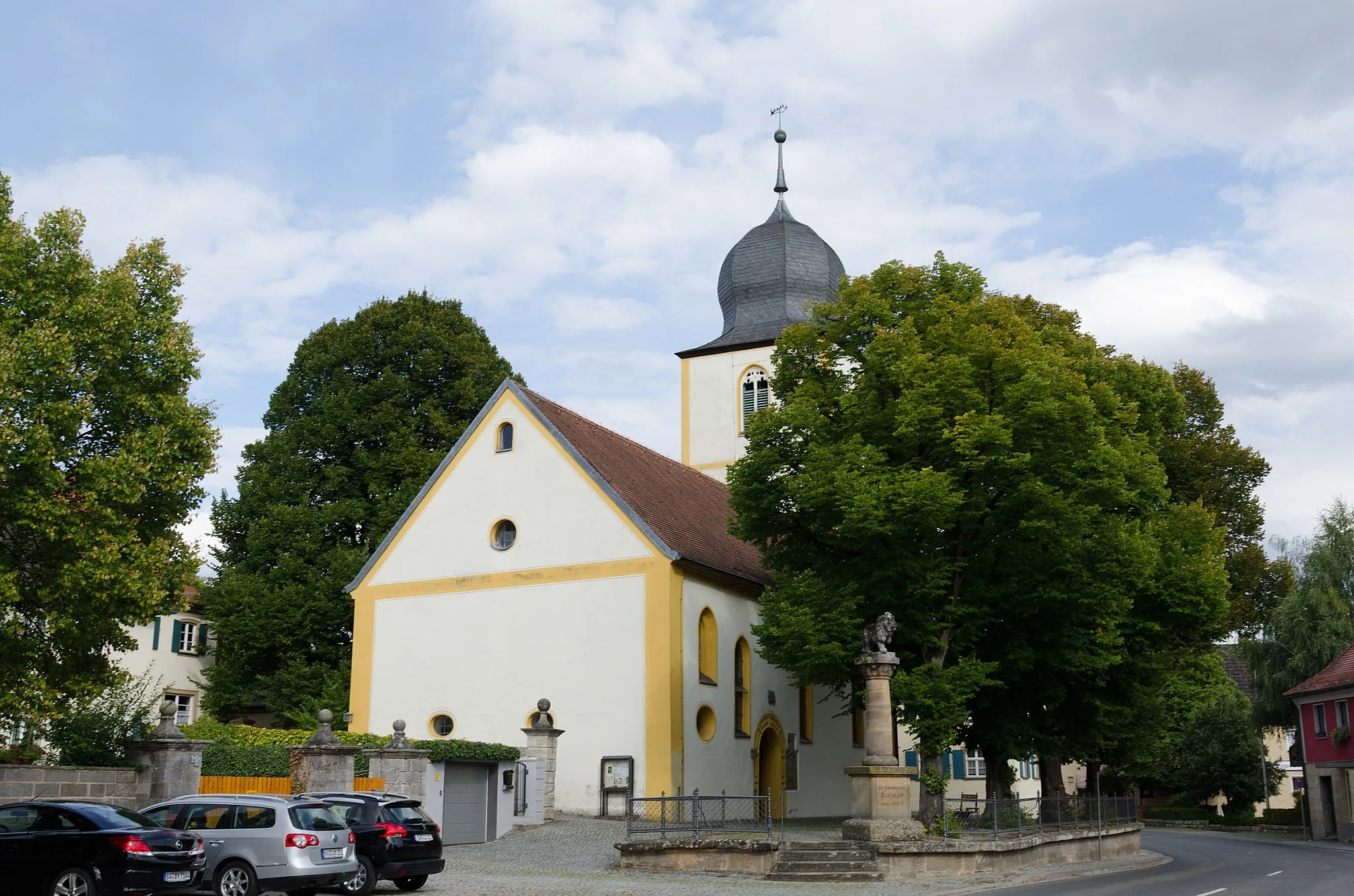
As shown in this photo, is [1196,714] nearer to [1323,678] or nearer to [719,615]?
[1323,678]

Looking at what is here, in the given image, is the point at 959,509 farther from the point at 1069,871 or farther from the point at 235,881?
the point at 235,881

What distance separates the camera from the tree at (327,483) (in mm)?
36875

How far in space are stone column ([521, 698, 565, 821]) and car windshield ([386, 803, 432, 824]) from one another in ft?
29.8

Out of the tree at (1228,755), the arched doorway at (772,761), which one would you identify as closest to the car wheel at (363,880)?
the arched doorway at (772,761)

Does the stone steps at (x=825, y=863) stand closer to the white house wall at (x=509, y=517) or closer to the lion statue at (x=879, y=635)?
the lion statue at (x=879, y=635)

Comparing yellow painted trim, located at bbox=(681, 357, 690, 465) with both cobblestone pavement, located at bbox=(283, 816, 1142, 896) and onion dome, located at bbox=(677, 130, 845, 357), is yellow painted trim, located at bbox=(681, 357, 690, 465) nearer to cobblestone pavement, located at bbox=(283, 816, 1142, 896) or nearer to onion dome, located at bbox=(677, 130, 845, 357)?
onion dome, located at bbox=(677, 130, 845, 357)

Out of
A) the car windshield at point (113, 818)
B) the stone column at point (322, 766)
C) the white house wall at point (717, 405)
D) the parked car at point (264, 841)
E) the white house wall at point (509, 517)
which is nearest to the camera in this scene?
the car windshield at point (113, 818)

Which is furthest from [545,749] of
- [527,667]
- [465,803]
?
[527,667]

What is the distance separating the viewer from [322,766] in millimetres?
21891

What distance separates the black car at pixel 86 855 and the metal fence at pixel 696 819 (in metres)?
8.44

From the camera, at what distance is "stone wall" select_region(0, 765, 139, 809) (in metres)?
19.4

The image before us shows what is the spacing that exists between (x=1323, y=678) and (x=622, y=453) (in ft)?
81.0

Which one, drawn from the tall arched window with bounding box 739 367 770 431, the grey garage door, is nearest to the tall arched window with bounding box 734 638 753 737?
the grey garage door

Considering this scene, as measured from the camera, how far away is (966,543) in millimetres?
25094
